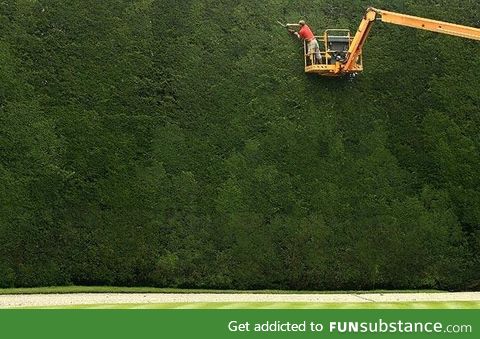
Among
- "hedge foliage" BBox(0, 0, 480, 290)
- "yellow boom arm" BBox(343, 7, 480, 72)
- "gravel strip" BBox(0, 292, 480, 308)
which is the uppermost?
"yellow boom arm" BBox(343, 7, 480, 72)

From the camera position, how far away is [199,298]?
1289cm

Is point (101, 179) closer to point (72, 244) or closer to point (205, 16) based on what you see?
point (72, 244)

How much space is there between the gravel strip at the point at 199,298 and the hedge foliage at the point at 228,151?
0.47 meters

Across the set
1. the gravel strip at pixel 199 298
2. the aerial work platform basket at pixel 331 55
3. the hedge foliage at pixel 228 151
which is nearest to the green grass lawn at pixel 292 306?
the gravel strip at pixel 199 298

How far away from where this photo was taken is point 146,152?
13.8m

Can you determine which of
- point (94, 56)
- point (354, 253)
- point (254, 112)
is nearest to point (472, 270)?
point (354, 253)


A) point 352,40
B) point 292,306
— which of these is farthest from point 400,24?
point 292,306

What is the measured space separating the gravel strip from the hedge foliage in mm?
470

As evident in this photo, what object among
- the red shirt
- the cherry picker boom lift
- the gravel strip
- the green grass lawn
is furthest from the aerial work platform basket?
the green grass lawn

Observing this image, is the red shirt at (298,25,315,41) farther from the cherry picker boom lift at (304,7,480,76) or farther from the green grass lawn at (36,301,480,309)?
the green grass lawn at (36,301,480,309)

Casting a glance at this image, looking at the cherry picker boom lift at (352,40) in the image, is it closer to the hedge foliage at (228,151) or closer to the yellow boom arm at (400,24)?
the yellow boom arm at (400,24)

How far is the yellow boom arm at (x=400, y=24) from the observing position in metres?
13.1

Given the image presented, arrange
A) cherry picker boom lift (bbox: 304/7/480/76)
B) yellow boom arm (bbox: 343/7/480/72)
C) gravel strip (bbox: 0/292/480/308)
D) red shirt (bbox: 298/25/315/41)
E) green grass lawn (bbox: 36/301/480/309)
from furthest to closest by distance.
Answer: red shirt (bbox: 298/25/315/41)
cherry picker boom lift (bbox: 304/7/480/76)
yellow boom arm (bbox: 343/7/480/72)
gravel strip (bbox: 0/292/480/308)
green grass lawn (bbox: 36/301/480/309)

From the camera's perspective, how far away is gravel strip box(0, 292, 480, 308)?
487 inches
